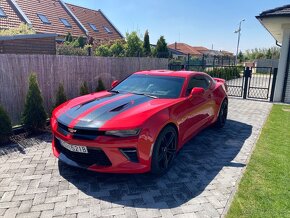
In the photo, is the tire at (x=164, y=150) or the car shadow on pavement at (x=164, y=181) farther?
the tire at (x=164, y=150)

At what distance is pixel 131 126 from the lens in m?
3.09

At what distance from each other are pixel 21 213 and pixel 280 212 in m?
3.01

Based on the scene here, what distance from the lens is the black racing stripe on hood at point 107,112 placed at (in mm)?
3184

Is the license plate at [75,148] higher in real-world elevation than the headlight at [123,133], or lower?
lower

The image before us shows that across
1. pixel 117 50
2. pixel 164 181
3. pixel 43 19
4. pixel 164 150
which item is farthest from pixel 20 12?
pixel 164 181

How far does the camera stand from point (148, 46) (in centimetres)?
2589

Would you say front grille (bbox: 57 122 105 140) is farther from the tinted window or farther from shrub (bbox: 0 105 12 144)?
the tinted window

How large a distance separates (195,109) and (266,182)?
1655mm

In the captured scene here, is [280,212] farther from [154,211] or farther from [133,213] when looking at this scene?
[133,213]

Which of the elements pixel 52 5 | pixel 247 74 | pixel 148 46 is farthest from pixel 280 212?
pixel 52 5

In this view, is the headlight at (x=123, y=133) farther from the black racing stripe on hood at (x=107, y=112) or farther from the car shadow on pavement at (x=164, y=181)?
the car shadow on pavement at (x=164, y=181)

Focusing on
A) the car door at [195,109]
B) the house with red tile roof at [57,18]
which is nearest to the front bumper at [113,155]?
the car door at [195,109]

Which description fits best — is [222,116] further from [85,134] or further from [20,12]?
[20,12]

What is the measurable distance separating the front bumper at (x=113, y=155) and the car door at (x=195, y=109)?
3.59 ft
